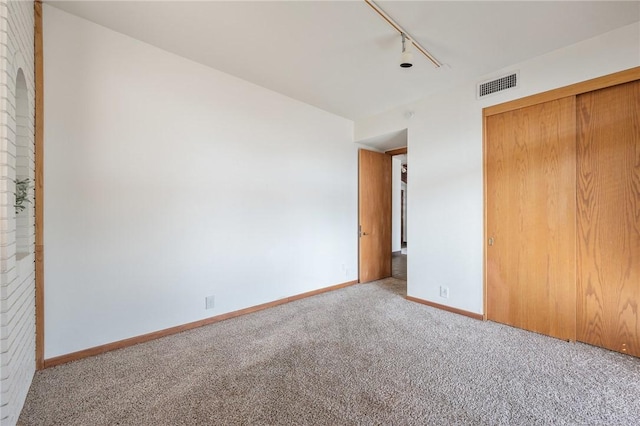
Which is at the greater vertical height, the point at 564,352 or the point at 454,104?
the point at 454,104

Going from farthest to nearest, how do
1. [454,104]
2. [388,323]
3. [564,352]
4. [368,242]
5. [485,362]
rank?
[368,242] < [454,104] < [388,323] < [564,352] < [485,362]

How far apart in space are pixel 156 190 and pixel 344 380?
7.66ft

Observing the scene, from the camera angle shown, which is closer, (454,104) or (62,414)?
(62,414)

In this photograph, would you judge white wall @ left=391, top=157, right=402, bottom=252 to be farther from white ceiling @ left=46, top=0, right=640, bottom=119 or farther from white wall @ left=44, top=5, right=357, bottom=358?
white ceiling @ left=46, top=0, right=640, bottom=119

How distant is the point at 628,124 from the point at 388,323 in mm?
2770

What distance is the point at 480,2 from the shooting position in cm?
198

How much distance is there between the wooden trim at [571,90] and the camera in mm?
2232

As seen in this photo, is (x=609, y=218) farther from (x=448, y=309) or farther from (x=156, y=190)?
(x=156, y=190)

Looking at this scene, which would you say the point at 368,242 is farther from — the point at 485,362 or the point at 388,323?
the point at 485,362

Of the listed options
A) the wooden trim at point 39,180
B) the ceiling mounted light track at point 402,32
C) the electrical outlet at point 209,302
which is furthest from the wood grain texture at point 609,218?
the wooden trim at point 39,180

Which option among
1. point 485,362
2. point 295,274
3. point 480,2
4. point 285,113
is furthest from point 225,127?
point 485,362

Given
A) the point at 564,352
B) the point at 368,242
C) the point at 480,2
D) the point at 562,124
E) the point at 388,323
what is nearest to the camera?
the point at 480,2

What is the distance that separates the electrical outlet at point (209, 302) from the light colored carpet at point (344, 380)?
8.4 inches

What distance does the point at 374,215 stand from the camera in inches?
190
